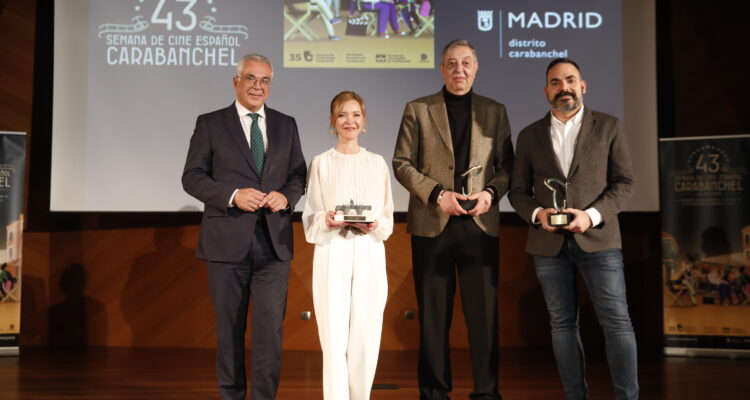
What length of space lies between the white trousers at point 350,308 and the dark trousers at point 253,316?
21cm

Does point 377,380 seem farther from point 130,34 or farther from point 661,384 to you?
point 130,34

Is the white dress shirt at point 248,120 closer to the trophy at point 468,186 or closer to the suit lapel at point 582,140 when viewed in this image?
the trophy at point 468,186

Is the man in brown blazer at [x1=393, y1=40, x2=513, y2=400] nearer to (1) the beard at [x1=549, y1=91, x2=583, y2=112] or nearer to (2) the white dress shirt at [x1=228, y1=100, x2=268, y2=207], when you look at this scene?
(1) the beard at [x1=549, y1=91, x2=583, y2=112]

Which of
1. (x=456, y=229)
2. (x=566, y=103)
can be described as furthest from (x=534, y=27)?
(x=456, y=229)

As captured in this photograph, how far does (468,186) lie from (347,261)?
624mm

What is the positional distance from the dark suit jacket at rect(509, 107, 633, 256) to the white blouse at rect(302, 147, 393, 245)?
1.94 ft

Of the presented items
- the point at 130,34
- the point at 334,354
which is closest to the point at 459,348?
the point at 334,354

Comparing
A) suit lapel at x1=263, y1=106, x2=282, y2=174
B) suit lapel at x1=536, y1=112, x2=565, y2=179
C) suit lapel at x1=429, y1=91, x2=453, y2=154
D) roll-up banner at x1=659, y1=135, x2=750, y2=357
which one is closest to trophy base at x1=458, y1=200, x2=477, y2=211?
suit lapel at x1=429, y1=91, x2=453, y2=154

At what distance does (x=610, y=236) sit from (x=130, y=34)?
11.4 feet

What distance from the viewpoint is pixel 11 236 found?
4926mm

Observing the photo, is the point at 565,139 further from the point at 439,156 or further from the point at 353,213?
the point at 353,213

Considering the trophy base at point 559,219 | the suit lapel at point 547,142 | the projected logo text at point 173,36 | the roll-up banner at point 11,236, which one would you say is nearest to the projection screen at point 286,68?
the projected logo text at point 173,36

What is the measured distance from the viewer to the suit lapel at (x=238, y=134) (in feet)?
9.82

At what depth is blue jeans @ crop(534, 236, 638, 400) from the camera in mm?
2711
